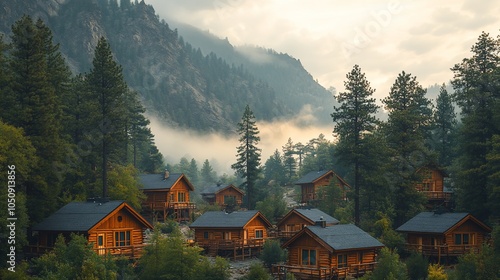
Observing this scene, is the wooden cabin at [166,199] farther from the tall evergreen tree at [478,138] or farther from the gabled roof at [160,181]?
the tall evergreen tree at [478,138]

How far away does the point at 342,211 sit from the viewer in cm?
7319

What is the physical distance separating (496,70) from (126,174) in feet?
144

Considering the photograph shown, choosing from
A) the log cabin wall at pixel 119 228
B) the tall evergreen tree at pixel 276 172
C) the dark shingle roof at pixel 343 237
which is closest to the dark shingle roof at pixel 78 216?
the log cabin wall at pixel 119 228

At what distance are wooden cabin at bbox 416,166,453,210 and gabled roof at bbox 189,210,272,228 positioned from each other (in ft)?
84.7

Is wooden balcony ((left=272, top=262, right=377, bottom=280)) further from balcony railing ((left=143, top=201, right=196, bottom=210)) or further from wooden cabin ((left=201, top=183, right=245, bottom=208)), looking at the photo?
wooden cabin ((left=201, top=183, right=245, bottom=208))

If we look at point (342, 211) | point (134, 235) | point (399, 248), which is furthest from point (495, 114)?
point (134, 235)

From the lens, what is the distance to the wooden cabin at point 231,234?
205 ft

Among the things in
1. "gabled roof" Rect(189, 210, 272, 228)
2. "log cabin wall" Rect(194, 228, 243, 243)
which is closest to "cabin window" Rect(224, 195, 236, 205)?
"gabled roof" Rect(189, 210, 272, 228)

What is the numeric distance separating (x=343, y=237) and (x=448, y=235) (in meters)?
12.2

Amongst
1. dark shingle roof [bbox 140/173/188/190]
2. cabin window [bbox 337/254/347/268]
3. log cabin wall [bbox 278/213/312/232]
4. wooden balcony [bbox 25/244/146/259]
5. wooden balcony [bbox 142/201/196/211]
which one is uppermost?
dark shingle roof [bbox 140/173/188/190]

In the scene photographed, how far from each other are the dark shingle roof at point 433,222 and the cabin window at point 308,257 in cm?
1235

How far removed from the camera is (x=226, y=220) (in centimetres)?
6456

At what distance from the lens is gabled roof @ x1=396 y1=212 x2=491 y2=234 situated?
55969 millimetres

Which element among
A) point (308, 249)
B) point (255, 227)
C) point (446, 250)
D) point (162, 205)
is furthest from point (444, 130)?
point (308, 249)
